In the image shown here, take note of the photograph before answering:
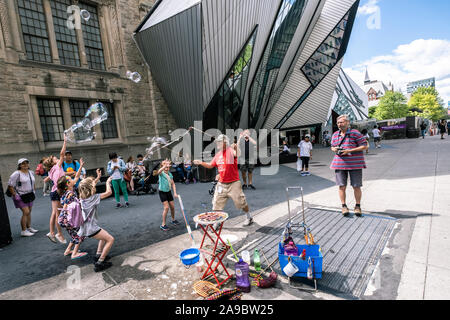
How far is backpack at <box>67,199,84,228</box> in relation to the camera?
3611 mm

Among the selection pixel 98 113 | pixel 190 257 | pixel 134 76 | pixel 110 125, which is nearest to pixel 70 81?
pixel 110 125

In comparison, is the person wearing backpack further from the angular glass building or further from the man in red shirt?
the angular glass building

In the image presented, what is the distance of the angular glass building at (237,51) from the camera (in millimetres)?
13539

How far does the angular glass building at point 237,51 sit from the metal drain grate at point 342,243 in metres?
12.4

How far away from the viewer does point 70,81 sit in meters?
14.8

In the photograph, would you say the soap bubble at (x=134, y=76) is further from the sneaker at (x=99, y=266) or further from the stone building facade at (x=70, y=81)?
the sneaker at (x=99, y=266)

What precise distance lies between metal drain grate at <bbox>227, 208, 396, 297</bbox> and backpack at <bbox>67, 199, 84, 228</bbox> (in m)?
2.60

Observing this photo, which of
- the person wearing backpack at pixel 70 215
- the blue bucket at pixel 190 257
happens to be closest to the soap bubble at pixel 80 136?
the person wearing backpack at pixel 70 215

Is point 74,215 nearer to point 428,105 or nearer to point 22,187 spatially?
point 22,187

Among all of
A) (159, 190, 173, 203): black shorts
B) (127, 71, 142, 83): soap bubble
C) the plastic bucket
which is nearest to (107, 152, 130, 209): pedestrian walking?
(159, 190, 173, 203): black shorts

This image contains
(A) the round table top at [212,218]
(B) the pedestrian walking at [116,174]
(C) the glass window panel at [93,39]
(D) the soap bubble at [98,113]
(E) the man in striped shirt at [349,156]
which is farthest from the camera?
(C) the glass window panel at [93,39]

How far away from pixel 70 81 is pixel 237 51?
11811mm
